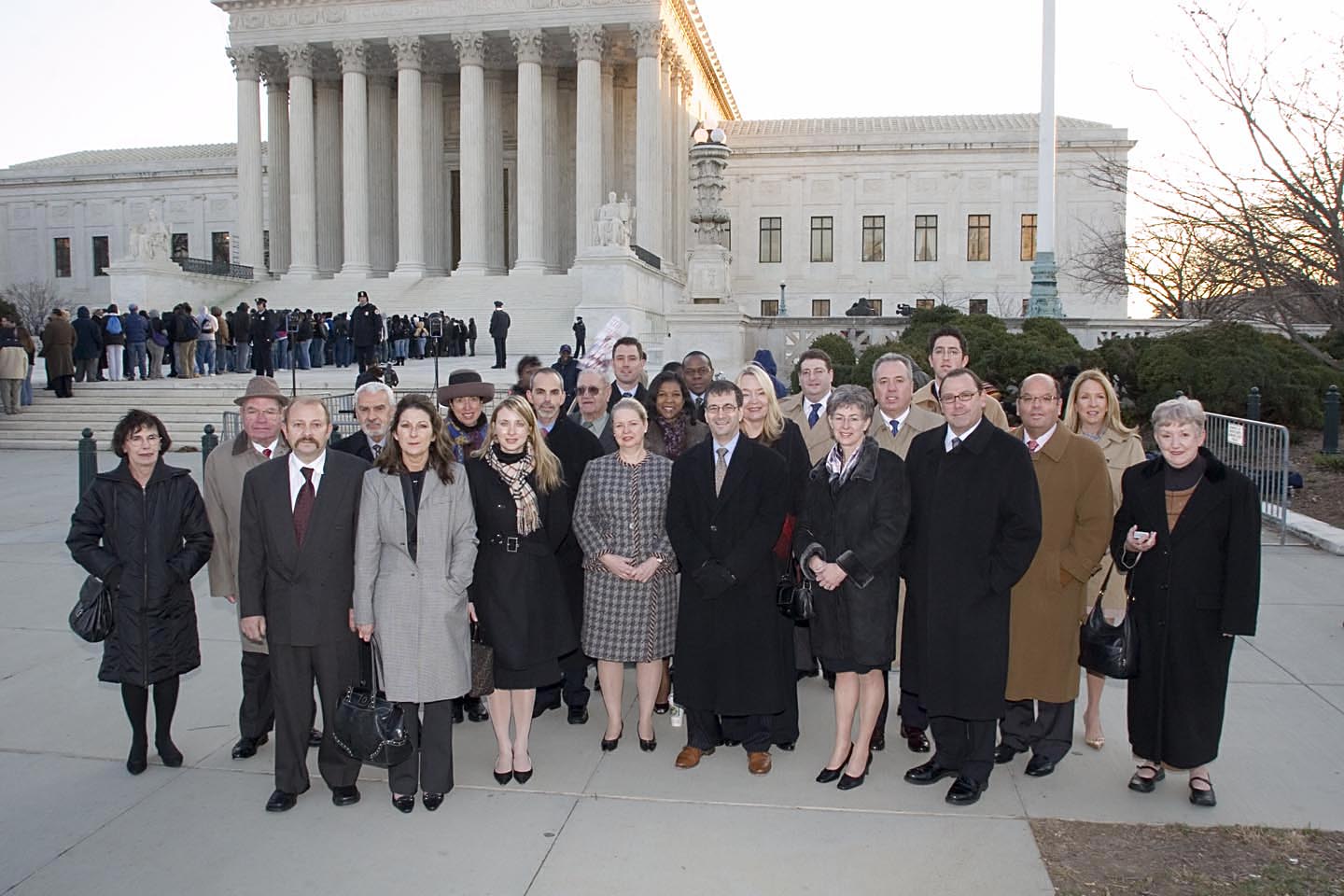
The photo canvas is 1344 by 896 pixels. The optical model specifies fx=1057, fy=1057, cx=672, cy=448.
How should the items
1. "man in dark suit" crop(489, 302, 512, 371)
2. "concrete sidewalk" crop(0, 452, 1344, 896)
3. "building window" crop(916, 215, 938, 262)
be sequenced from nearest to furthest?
"concrete sidewalk" crop(0, 452, 1344, 896) < "man in dark suit" crop(489, 302, 512, 371) < "building window" crop(916, 215, 938, 262)

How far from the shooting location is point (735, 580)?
19.0 feet

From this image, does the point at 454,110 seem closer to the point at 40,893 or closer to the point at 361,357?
the point at 361,357

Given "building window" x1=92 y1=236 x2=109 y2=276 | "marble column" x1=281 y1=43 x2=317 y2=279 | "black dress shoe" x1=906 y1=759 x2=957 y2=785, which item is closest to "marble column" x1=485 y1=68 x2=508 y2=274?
"marble column" x1=281 y1=43 x2=317 y2=279

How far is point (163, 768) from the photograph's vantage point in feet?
19.5

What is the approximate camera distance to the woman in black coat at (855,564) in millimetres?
5598

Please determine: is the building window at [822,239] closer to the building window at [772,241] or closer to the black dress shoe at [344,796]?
the building window at [772,241]

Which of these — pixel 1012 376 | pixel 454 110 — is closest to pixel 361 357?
pixel 1012 376

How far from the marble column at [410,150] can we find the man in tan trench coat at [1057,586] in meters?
42.2

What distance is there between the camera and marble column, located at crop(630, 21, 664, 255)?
44031mm

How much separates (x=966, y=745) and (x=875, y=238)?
55.2 m

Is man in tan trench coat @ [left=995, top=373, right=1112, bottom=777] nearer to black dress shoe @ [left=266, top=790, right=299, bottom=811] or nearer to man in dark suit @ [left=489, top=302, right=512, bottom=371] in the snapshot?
black dress shoe @ [left=266, top=790, right=299, bottom=811]

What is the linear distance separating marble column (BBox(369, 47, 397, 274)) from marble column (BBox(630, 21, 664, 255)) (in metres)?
13.2

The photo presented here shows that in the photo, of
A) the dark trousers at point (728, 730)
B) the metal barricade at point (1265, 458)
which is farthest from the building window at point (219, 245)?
the dark trousers at point (728, 730)

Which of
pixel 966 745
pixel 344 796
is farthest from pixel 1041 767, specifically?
pixel 344 796
